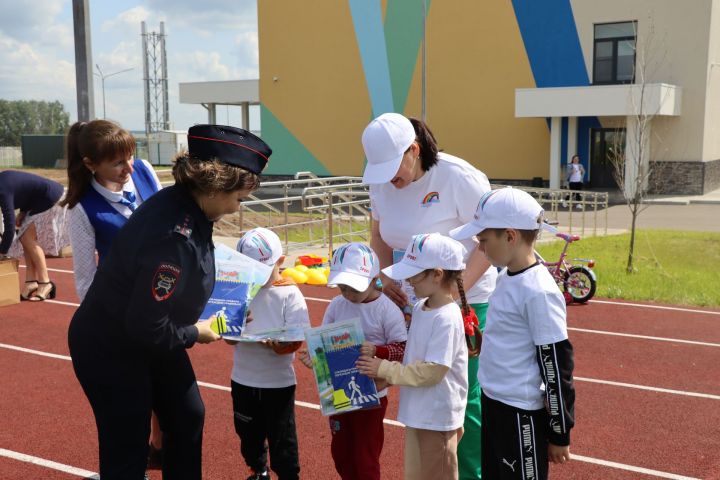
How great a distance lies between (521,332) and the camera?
9.96 ft

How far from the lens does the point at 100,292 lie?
2850mm

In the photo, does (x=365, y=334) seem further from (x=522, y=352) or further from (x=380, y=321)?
(x=522, y=352)

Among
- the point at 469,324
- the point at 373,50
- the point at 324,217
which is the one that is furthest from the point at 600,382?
the point at 373,50

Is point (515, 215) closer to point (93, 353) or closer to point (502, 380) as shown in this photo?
point (502, 380)

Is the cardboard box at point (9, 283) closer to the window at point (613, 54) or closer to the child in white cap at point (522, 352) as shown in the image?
the child in white cap at point (522, 352)

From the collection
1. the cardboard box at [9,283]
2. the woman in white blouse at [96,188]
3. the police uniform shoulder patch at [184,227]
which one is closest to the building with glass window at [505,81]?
the cardboard box at [9,283]

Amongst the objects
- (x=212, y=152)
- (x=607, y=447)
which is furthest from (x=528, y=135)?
(x=212, y=152)

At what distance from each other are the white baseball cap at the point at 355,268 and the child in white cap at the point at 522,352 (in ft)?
1.92

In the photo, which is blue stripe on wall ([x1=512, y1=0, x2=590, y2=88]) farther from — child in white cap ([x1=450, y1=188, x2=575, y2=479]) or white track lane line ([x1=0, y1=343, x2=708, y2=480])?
child in white cap ([x1=450, y1=188, x2=575, y2=479])

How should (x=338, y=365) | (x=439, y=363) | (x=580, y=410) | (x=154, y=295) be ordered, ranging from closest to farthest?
1. (x=154, y=295)
2. (x=439, y=363)
3. (x=338, y=365)
4. (x=580, y=410)

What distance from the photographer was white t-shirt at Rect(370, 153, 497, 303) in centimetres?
373

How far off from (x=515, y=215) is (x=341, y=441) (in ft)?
5.08

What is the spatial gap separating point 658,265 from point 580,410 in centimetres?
795

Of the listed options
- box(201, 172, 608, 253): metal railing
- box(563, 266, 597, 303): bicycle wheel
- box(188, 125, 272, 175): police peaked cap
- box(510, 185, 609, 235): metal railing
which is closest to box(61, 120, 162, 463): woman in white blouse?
box(188, 125, 272, 175): police peaked cap
